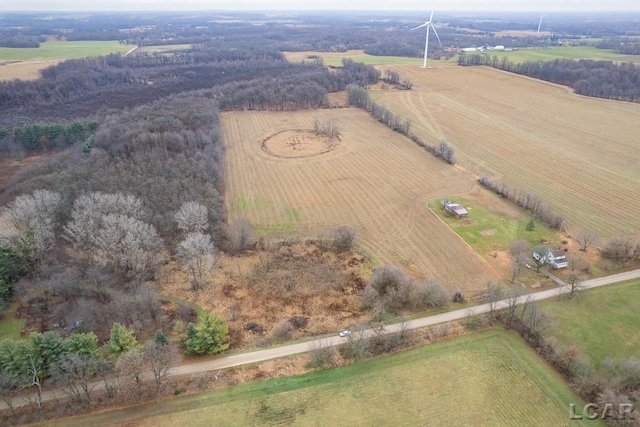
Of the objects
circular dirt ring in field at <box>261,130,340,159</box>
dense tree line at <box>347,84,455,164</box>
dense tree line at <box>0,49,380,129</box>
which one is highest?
dense tree line at <box>0,49,380,129</box>

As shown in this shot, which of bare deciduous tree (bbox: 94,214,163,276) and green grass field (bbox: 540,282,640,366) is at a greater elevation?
bare deciduous tree (bbox: 94,214,163,276)

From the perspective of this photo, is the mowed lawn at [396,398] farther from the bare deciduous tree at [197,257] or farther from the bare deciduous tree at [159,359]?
the bare deciduous tree at [197,257]

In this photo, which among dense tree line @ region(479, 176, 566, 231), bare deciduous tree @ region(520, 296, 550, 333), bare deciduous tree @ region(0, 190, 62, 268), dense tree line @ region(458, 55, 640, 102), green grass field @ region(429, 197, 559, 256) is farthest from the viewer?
dense tree line @ region(458, 55, 640, 102)

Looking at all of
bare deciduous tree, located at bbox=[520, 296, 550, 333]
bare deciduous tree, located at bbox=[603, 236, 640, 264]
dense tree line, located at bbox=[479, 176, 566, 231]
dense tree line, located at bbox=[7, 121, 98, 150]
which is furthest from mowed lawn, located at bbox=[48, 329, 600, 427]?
dense tree line, located at bbox=[7, 121, 98, 150]

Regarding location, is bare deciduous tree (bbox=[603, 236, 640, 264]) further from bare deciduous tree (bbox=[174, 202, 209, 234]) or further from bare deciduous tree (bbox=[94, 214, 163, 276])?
bare deciduous tree (bbox=[94, 214, 163, 276])

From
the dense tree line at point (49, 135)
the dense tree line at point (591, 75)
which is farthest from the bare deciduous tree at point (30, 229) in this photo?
the dense tree line at point (591, 75)

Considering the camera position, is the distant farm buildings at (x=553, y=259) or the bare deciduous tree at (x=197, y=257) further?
the distant farm buildings at (x=553, y=259)

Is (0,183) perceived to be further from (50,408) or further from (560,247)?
(560,247)
